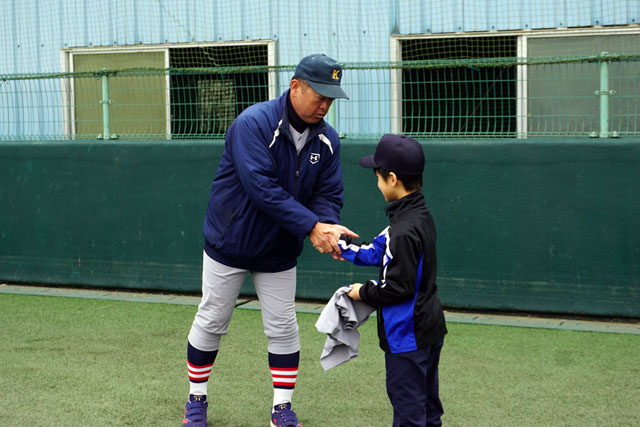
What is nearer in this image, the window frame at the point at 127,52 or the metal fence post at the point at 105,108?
the metal fence post at the point at 105,108

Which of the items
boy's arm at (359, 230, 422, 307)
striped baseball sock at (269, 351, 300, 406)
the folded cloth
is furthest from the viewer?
striped baseball sock at (269, 351, 300, 406)

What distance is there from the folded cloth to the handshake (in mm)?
197

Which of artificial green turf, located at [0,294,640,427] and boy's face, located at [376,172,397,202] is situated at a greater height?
boy's face, located at [376,172,397,202]

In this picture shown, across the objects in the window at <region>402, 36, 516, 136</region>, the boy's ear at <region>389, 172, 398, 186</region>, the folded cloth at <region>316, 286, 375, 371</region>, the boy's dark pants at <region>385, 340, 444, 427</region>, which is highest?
the window at <region>402, 36, 516, 136</region>

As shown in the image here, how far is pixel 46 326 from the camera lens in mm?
6637

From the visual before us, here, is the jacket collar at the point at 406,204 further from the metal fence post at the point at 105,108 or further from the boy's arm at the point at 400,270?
the metal fence post at the point at 105,108

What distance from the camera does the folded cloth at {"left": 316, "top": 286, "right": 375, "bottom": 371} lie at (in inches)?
145

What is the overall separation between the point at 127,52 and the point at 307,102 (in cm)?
670

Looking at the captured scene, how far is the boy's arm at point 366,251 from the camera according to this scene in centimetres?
355

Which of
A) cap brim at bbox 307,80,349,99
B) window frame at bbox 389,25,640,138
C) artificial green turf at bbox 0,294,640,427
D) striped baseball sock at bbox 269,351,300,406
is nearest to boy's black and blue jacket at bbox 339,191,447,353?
cap brim at bbox 307,80,349,99

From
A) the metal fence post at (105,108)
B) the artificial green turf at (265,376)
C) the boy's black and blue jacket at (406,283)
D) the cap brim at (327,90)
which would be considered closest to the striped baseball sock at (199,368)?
the artificial green turf at (265,376)

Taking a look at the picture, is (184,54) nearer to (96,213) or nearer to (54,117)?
(54,117)

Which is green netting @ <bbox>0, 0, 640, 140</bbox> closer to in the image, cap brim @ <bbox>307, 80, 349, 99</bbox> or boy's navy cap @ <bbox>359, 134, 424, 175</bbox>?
cap brim @ <bbox>307, 80, 349, 99</bbox>

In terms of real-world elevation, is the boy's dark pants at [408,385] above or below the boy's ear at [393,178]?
below
